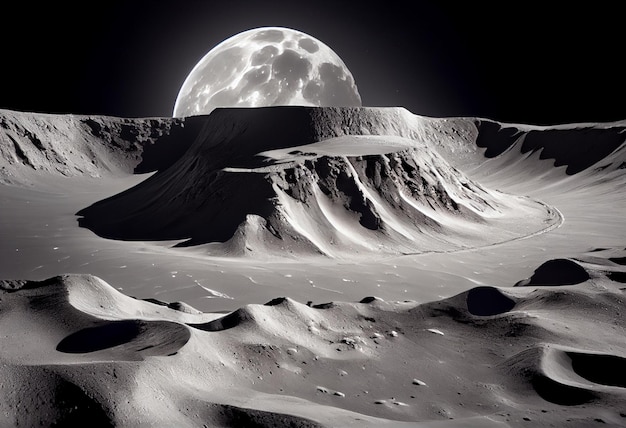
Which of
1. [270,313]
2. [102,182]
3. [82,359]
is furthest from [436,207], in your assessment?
[102,182]

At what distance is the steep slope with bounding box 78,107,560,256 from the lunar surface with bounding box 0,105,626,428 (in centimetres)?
6

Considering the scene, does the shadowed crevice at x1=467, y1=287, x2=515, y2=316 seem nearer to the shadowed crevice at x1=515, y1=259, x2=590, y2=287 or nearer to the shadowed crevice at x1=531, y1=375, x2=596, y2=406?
the shadowed crevice at x1=515, y1=259, x2=590, y2=287

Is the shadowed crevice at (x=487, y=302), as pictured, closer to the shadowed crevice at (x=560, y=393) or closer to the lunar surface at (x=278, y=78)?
the shadowed crevice at (x=560, y=393)

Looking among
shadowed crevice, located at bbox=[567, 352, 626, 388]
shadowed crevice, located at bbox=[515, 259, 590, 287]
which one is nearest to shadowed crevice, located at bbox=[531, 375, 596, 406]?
shadowed crevice, located at bbox=[567, 352, 626, 388]

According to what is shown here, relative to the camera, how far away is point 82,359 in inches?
155

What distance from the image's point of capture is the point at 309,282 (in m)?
8.70

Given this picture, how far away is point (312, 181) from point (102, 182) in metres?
12.6

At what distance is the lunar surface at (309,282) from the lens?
3529 millimetres

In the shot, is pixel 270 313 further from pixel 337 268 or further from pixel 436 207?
Result: pixel 436 207

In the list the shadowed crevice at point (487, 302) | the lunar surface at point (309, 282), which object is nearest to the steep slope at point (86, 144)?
the lunar surface at point (309, 282)

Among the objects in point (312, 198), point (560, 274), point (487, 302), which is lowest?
point (487, 302)

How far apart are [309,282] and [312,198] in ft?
12.7

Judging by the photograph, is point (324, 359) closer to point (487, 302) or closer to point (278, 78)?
point (487, 302)

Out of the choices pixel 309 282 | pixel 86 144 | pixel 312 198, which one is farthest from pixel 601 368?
pixel 86 144
